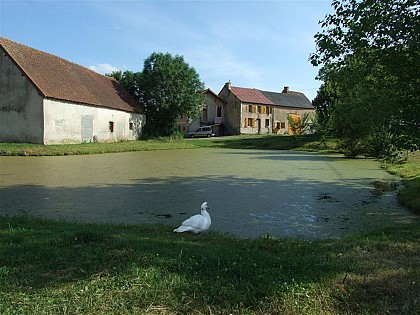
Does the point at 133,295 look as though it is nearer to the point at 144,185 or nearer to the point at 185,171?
the point at 144,185

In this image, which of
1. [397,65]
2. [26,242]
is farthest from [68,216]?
[397,65]

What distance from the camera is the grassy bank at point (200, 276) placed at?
2572 mm

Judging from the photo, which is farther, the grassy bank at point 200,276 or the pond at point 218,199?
the pond at point 218,199

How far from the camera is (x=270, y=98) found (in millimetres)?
54312

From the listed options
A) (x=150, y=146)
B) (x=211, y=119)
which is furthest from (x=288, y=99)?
(x=150, y=146)

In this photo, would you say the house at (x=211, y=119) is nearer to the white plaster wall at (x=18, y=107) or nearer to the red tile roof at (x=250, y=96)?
the red tile roof at (x=250, y=96)

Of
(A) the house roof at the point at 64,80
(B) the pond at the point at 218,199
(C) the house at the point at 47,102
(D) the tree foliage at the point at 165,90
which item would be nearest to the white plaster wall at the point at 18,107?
(C) the house at the point at 47,102

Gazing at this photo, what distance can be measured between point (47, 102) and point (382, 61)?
19887 millimetres

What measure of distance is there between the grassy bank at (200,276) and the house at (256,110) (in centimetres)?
4312

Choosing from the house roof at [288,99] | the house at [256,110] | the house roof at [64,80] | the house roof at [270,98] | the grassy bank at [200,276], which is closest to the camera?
the grassy bank at [200,276]

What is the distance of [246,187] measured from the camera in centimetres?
976

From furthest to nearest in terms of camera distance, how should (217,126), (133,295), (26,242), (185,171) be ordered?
(217,126)
(185,171)
(26,242)
(133,295)

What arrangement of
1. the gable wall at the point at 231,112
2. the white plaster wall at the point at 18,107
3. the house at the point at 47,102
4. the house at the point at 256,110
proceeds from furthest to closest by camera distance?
the house at the point at 256,110 → the gable wall at the point at 231,112 → the house at the point at 47,102 → the white plaster wall at the point at 18,107

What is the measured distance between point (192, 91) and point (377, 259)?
106ft
